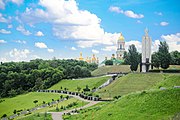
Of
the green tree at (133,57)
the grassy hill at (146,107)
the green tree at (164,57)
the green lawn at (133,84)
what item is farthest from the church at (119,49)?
the grassy hill at (146,107)

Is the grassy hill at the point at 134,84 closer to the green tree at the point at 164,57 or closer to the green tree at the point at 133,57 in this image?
the green tree at the point at 164,57

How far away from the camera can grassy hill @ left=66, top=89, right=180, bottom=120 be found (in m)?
29.1

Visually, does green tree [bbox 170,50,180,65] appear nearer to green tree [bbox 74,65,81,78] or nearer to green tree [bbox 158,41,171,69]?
green tree [bbox 158,41,171,69]

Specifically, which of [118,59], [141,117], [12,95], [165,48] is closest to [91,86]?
[165,48]

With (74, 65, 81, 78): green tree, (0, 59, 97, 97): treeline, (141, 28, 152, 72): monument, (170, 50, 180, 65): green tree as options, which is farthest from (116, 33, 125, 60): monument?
(141, 28, 152, 72): monument

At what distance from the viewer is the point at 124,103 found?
34.8 m

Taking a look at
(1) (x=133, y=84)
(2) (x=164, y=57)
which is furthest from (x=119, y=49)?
(1) (x=133, y=84)

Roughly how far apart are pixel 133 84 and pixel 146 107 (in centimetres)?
3414

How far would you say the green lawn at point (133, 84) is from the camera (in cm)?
6102

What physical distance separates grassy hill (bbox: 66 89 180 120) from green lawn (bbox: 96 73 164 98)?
79.3 ft

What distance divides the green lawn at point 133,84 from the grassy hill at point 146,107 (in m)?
24.2

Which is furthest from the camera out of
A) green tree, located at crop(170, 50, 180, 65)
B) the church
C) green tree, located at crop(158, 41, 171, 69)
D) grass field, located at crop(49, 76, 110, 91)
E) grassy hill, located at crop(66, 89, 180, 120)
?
the church

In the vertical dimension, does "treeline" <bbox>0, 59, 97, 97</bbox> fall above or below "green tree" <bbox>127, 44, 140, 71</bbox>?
below

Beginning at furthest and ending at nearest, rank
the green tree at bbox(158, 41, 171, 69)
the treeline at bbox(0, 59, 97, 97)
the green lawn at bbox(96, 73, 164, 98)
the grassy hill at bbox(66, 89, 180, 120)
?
the treeline at bbox(0, 59, 97, 97), the green tree at bbox(158, 41, 171, 69), the green lawn at bbox(96, 73, 164, 98), the grassy hill at bbox(66, 89, 180, 120)
